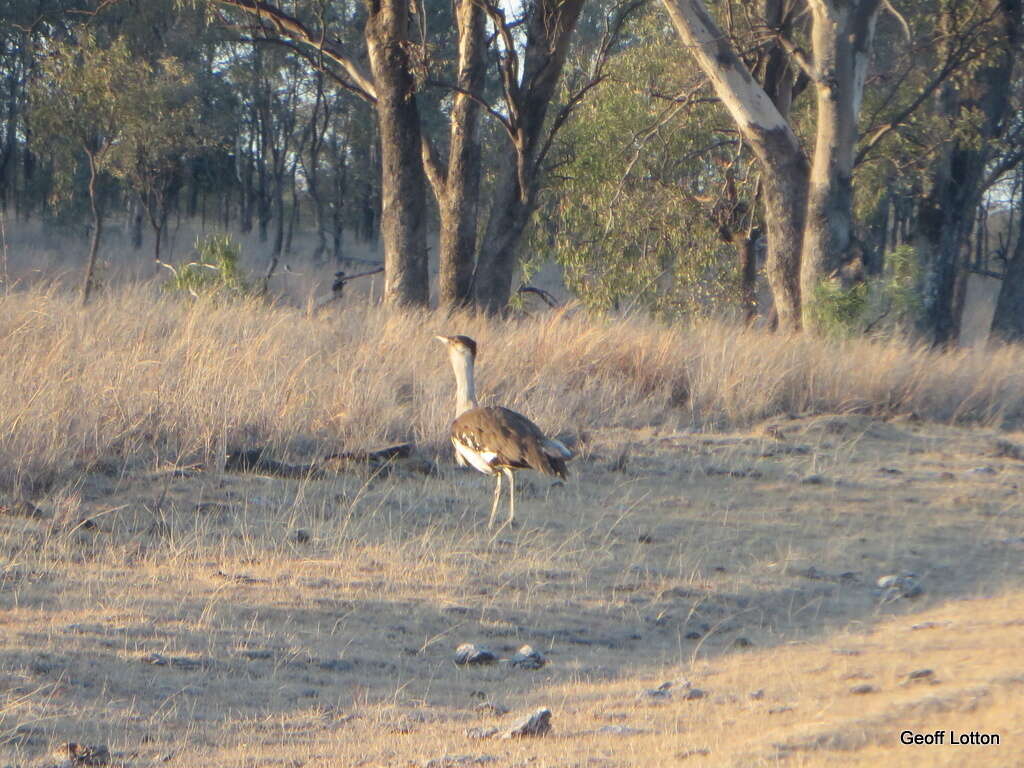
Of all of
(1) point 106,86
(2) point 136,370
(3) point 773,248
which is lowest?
(2) point 136,370

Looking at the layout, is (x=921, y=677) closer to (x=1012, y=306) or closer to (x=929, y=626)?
(x=929, y=626)

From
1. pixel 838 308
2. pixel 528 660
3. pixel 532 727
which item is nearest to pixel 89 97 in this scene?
pixel 838 308

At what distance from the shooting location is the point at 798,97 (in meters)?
19.5

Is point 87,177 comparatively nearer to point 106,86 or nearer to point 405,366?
point 106,86

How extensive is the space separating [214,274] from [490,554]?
9465 millimetres

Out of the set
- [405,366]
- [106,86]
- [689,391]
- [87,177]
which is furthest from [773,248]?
[87,177]

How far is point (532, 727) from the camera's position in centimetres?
393

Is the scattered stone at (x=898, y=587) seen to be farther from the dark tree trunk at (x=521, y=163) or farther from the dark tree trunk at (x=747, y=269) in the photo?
the dark tree trunk at (x=747, y=269)

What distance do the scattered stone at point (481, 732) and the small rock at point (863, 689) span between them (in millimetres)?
1361

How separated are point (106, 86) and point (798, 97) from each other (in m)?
11.4

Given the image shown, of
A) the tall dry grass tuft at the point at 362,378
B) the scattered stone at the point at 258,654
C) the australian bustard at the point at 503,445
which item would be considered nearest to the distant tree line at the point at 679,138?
the tall dry grass tuft at the point at 362,378

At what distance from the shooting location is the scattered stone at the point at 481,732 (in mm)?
3980

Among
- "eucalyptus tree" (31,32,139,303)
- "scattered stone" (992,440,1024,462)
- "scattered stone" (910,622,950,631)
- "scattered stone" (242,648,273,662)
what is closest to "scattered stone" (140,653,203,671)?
"scattered stone" (242,648,273,662)

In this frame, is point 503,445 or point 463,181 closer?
point 503,445
